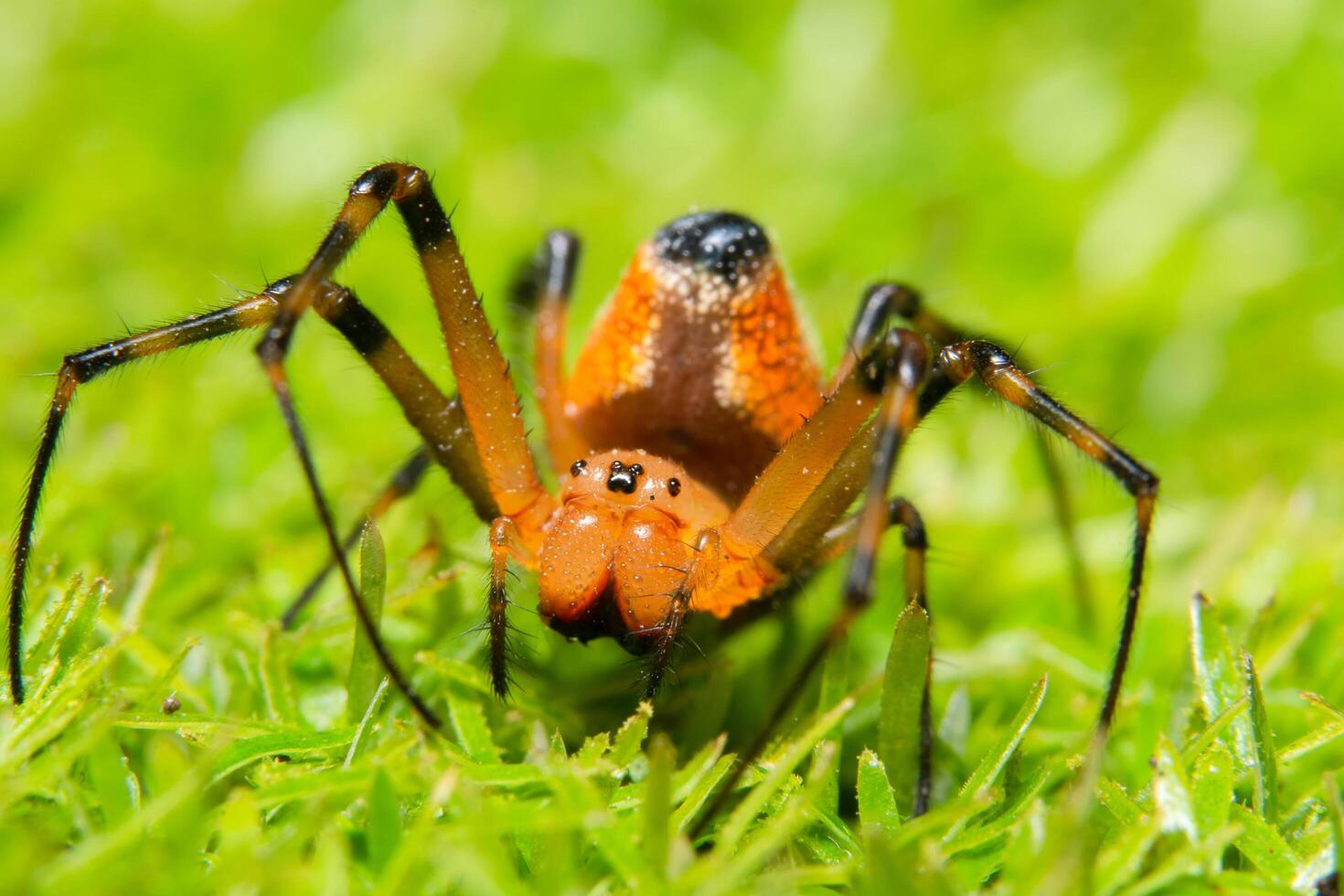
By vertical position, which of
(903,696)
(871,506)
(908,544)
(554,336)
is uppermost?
(554,336)

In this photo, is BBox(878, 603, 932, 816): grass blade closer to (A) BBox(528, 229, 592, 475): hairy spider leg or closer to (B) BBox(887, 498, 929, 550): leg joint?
(B) BBox(887, 498, 929, 550): leg joint

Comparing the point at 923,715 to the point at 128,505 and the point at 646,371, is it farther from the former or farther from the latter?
the point at 128,505

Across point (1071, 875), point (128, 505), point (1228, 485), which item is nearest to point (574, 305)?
point (128, 505)

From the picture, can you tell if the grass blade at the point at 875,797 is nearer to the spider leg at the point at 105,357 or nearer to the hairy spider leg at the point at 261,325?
the hairy spider leg at the point at 261,325

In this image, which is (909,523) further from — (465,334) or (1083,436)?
(465,334)

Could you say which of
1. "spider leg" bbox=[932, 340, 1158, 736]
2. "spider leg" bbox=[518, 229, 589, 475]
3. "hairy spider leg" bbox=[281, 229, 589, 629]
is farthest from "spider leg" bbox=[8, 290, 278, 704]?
"spider leg" bbox=[932, 340, 1158, 736]

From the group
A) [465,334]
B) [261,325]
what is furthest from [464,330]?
[261,325]
